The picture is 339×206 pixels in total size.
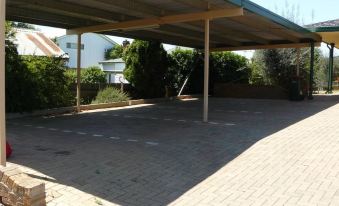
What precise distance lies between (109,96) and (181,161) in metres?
10.7

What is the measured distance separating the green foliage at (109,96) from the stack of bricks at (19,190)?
12268 mm

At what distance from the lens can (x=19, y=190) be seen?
172 inches

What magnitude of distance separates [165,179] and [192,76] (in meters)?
17.4

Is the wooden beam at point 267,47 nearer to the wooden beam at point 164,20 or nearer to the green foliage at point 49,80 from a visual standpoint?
the wooden beam at point 164,20

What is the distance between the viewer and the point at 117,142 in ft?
27.1

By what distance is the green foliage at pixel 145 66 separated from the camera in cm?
1917

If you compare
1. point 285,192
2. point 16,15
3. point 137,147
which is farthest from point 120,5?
point 285,192

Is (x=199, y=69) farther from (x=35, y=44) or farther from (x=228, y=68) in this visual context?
(x=35, y=44)

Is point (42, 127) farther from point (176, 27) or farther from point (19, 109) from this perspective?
point (176, 27)

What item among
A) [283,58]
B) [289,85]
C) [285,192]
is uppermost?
[283,58]

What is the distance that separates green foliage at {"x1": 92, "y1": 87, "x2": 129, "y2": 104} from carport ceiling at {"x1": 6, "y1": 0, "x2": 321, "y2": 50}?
2.39 metres

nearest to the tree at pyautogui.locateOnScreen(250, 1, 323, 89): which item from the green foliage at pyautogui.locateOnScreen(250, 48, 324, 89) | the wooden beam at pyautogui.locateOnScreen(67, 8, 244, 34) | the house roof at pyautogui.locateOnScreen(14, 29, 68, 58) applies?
the green foliage at pyautogui.locateOnScreen(250, 48, 324, 89)

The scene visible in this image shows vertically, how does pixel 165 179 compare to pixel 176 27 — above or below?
below

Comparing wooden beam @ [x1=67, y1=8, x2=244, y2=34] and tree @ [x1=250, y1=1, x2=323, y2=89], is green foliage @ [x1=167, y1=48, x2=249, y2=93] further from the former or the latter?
wooden beam @ [x1=67, y1=8, x2=244, y2=34]
